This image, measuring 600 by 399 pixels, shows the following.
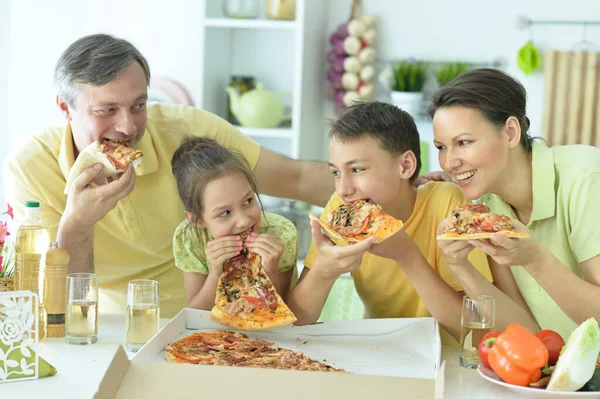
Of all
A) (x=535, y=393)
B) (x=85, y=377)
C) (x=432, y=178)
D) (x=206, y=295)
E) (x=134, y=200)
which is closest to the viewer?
(x=535, y=393)

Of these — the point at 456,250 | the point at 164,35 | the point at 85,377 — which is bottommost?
the point at 85,377

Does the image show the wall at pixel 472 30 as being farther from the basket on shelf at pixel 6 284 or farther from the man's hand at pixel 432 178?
the basket on shelf at pixel 6 284

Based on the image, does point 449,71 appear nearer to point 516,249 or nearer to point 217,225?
point 217,225

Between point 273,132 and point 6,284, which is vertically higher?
point 273,132

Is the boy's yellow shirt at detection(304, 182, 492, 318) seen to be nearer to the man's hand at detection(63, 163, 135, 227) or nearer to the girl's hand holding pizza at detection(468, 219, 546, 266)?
the girl's hand holding pizza at detection(468, 219, 546, 266)

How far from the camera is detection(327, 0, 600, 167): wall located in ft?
12.7

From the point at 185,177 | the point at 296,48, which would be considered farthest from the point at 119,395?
the point at 296,48

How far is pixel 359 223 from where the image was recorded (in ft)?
5.84

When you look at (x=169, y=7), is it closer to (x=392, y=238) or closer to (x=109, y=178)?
(x=109, y=178)

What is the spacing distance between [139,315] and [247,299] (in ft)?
0.91

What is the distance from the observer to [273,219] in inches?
84.7

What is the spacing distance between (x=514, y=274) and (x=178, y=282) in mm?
1056

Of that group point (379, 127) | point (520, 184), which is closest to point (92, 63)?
point (379, 127)

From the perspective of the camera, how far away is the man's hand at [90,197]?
2014 millimetres
